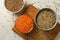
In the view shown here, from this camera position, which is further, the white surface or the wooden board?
the white surface

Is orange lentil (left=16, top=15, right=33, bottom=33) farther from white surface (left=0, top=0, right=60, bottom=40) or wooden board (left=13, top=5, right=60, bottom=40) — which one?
white surface (left=0, top=0, right=60, bottom=40)

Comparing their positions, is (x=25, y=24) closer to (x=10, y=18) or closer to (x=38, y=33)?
(x=38, y=33)

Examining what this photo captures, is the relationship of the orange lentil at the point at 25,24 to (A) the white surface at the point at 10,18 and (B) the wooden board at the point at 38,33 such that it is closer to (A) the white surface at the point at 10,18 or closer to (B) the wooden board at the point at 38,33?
(B) the wooden board at the point at 38,33

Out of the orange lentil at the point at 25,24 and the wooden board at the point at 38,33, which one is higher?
the orange lentil at the point at 25,24

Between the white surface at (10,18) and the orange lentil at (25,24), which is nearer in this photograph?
the orange lentil at (25,24)

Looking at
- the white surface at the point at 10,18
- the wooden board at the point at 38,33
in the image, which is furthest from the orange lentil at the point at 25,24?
the white surface at the point at 10,18

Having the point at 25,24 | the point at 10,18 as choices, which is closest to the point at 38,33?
the point at 25,24

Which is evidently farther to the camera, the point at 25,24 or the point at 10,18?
the point at 10,18

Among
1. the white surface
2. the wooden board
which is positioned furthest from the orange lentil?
the white surface

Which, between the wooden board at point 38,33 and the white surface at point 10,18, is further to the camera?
the white surface at point 10,18

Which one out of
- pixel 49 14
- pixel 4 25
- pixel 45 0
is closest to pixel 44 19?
pixel 49 14

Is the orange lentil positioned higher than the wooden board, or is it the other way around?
the orange lentil
